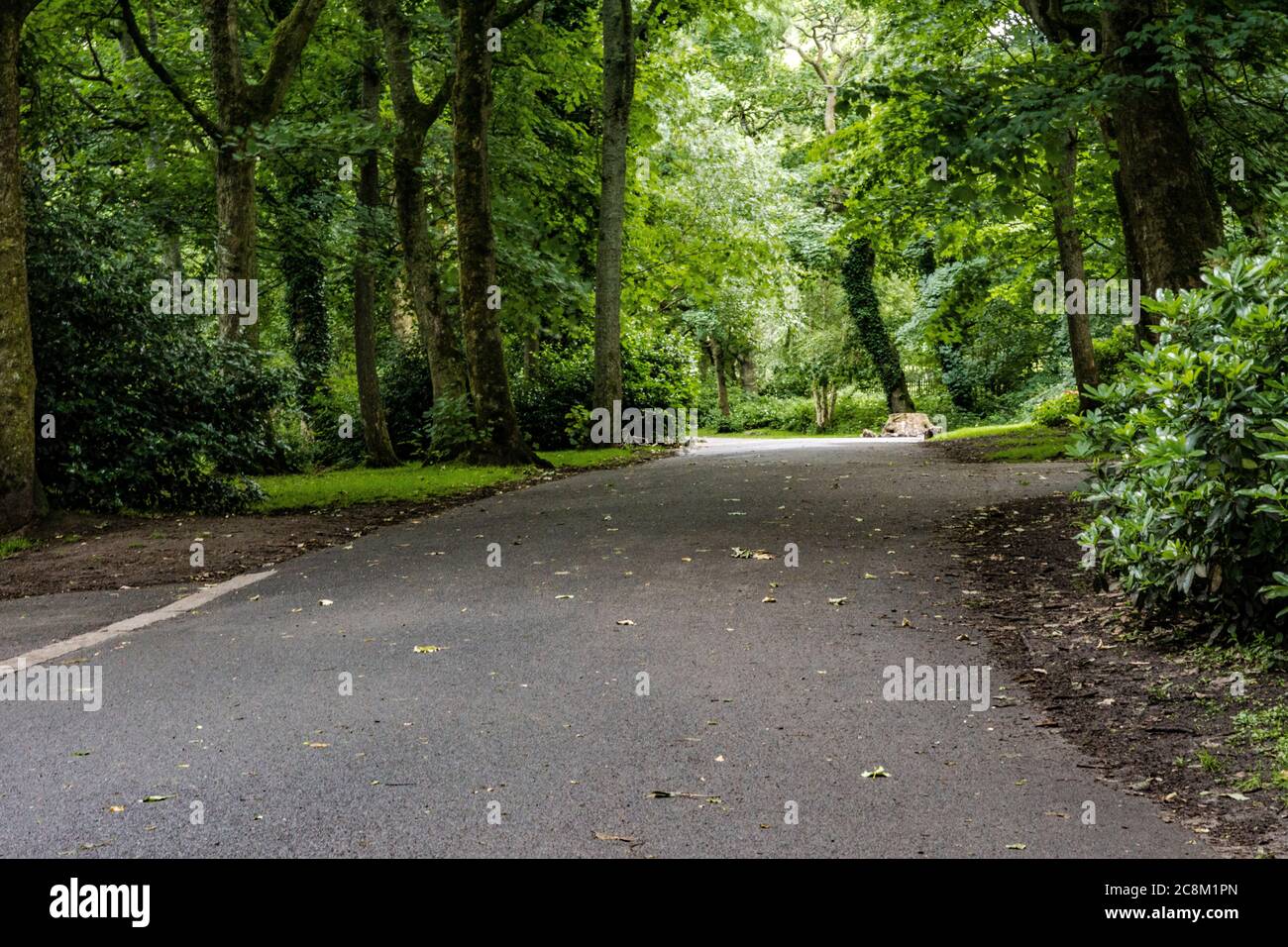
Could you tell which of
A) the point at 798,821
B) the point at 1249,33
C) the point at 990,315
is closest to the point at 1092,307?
the point at 990,315

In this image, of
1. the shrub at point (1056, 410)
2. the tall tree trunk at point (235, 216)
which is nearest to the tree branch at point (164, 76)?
the tall tree trunk at point (235, 216)

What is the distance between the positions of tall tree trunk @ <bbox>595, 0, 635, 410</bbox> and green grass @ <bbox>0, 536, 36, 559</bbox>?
13.4m

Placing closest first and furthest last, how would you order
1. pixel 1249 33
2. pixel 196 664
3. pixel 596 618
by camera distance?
pixel 196 664, pixel 596 618, pixel 1249 33

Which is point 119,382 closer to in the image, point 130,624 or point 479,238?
point 130,624

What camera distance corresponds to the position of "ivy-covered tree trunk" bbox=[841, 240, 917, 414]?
1649 inches

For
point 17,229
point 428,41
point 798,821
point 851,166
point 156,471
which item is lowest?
point 798,821

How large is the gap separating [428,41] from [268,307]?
44.8 ft

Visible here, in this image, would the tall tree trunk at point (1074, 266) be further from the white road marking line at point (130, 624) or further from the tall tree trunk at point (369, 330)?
the white road marking line at point (130, 624)

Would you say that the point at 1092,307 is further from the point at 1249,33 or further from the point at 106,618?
the point at 106,618

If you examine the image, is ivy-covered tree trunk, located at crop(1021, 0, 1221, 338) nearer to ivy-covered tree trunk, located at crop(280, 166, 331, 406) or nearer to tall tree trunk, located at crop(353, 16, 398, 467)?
tall tree trunk, located at crop(353, 16, 398, 467)

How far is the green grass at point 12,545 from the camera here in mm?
11758

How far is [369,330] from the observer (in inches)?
962

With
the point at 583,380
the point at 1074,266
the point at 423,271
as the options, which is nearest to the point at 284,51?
the point at 423,271

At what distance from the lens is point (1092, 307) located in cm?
3006
